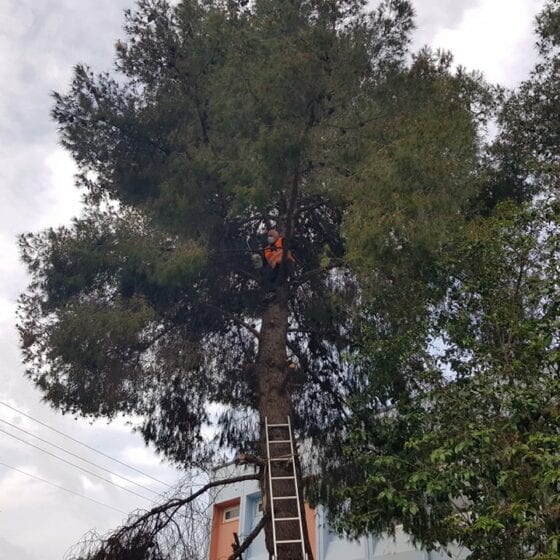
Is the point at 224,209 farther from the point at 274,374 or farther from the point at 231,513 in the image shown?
the point at 231,513

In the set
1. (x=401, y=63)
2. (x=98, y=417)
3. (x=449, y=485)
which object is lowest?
(x=449, y=485)

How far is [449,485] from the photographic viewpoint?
241 inches

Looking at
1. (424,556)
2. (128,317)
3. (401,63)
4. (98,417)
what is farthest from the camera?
(424,556)

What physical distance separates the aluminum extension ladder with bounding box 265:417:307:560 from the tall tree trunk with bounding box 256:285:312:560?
0.20ft

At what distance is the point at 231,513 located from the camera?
18.3 m

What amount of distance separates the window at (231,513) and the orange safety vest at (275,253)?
418 inches

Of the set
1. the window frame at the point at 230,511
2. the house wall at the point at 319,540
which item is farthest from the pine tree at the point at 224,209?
the window frame at the point at 230,511

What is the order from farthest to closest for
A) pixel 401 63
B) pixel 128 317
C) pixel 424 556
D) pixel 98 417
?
pixel 424 556
pixel 401 63
pixel 98 417
pixel 128 317

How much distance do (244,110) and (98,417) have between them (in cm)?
451

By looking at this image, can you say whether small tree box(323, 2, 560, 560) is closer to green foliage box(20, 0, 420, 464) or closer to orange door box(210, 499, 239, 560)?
green foliage box(20, 0, 420, 464)

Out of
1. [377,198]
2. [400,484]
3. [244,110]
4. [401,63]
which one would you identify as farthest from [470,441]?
[401,63]

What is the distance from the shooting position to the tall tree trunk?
7.83 meters

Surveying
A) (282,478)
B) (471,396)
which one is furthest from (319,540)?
(471,396)

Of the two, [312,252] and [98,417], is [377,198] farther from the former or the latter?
[98,417]
